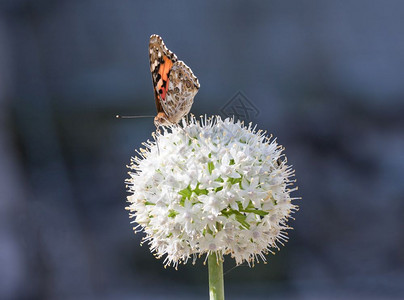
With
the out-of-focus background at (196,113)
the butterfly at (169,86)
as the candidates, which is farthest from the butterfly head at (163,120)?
the out-of-focus background at (196,113)

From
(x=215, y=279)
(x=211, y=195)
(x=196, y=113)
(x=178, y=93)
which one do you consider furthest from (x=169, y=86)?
(x=196, y=113)

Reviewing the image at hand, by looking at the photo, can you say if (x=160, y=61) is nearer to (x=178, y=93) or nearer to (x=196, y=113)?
(x=178, y=93)

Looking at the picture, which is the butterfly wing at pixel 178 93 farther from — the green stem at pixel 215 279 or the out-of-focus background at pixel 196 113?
the out-of-focus background at pixel 196 113

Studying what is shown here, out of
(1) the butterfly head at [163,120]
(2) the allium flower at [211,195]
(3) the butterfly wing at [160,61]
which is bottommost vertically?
(2) the allium flower at [211,195]

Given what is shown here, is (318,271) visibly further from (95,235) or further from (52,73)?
(52,73)

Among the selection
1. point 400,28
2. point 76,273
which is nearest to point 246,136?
point 400,28
